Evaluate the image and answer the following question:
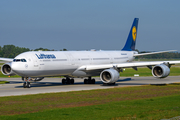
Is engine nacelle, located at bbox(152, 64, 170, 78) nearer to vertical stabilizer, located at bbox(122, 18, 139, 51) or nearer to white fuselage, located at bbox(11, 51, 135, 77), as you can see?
white fuselage, located at bbox(11, 51, 135, 77)

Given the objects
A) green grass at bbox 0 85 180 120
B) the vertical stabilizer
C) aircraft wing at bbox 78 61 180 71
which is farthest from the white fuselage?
green grass at bbox 0 85 180 120

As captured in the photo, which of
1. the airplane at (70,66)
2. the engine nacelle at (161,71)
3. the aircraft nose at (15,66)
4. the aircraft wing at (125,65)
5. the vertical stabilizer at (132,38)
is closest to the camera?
the aircraft nose at (15,66)

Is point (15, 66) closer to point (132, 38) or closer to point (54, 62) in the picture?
point (54, 62)

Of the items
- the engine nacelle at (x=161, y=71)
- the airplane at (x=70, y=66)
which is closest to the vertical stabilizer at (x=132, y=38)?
the airplane at (x=70, y=66)

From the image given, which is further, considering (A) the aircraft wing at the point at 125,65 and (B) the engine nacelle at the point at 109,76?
(A) the aircraft wing at the point at 125,65

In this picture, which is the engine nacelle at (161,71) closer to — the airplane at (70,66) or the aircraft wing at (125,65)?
the airplane at (70,66)

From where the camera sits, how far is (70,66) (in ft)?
118

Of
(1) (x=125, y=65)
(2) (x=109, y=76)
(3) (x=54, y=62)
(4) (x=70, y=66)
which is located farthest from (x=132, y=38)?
(3) (x=54, y=62)

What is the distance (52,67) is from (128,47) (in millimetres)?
19516

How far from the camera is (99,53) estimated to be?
1684 inches

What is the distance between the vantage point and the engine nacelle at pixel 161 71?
113ft

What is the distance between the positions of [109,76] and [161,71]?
633 cm

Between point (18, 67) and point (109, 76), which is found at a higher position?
point (18, 67)

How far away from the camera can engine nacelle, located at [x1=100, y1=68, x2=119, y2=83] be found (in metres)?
34.5
